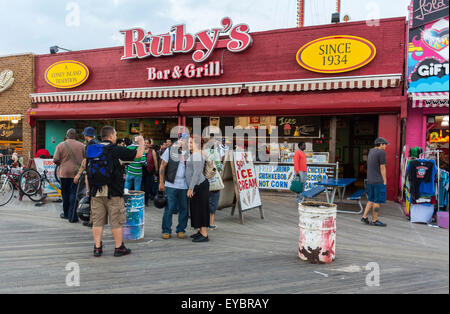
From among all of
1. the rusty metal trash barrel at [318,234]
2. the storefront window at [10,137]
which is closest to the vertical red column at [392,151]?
the rusty metal trash barrel at [318,234]

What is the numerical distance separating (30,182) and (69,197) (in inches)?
114

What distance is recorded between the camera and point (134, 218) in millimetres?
5922

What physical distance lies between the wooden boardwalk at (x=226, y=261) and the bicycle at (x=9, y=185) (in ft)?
8.24

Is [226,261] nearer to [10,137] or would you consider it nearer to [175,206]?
[175,206]

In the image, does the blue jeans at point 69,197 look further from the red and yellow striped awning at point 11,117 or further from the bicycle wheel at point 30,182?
the red and yellow striped awning at point 11,117

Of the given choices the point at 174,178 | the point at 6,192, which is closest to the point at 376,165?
the point at 174,178

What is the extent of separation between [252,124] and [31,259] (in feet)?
31.6

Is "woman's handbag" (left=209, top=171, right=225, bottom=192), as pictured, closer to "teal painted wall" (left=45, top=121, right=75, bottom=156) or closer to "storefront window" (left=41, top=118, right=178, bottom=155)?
"storefront window" (left=41, top=118, right=178, bottom=155)

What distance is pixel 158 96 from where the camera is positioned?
44.5 feet

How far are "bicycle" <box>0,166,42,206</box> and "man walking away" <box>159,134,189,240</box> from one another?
5.82 meters

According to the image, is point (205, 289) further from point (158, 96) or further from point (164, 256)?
point (158, 96)

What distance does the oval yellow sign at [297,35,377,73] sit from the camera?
1080cm

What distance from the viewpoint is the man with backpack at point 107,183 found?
4965mm

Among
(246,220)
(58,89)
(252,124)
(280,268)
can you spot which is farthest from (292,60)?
(58,89)
